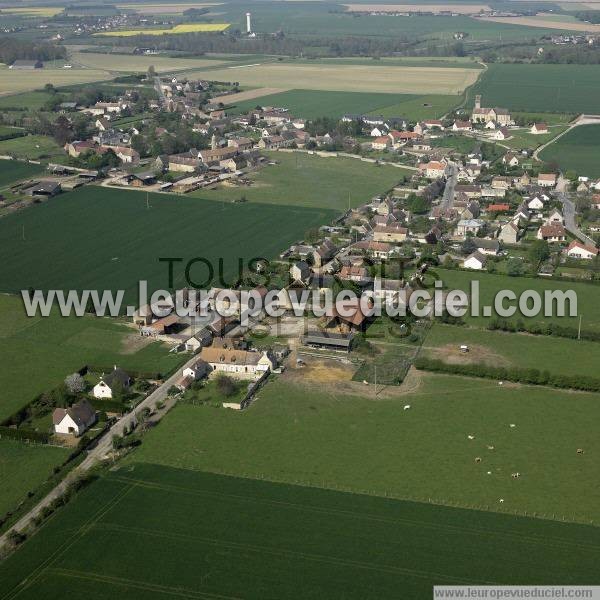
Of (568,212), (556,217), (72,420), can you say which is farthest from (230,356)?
(568,212)

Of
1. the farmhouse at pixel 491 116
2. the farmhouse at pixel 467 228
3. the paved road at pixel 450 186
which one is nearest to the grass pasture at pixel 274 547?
the farmhouse at pixel 467 228

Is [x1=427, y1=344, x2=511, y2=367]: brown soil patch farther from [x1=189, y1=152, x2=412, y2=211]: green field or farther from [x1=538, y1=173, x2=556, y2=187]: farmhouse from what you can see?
[x1=538, y1=173, x2=556, y2=187]: farmhouse

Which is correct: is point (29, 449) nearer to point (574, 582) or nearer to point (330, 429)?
point (330, 429)

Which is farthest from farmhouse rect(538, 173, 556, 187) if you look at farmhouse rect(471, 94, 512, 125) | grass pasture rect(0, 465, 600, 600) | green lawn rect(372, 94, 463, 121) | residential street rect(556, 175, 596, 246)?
grass pasture rect(0, 465, 600, 600)

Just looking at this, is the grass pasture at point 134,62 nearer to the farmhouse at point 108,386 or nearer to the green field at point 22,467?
the farmhouse at point 108,386

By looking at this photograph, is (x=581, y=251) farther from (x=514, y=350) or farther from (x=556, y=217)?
(x=514, y=350)

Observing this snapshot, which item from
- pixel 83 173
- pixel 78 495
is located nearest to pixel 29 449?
pixel 78 495

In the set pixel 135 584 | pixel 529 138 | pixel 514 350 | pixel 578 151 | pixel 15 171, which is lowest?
pixel 135 584
